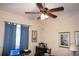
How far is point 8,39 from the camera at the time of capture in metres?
1.35

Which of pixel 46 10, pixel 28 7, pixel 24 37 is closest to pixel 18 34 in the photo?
pixel 24 37

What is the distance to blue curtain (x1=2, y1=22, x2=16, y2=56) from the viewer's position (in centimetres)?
134

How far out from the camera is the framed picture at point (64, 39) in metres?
1.39

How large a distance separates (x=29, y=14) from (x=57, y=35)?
47 centimetres

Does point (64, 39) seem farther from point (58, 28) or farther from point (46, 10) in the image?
point (46, 10)

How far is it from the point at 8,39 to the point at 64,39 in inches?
28.6

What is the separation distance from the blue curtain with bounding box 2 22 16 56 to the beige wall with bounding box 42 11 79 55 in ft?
1.33

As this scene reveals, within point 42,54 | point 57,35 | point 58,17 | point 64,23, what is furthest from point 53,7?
point 42,54

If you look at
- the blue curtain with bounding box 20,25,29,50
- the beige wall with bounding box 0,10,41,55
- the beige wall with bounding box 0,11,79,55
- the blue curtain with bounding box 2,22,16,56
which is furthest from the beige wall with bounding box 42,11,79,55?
the blue curtain with bounding box 2,22,16,56

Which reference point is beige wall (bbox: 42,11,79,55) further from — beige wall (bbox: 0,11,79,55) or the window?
the window


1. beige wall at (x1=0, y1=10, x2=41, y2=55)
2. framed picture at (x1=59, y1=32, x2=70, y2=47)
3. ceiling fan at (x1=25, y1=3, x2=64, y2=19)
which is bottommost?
framed picture at (x1=59, y1=32, x2=70, y2=47)

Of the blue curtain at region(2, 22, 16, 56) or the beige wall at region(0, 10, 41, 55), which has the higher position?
the beige wall at region(0, 10, 41, 55)

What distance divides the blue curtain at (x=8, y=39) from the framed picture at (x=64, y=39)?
2.02ft

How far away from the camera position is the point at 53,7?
139 cm
